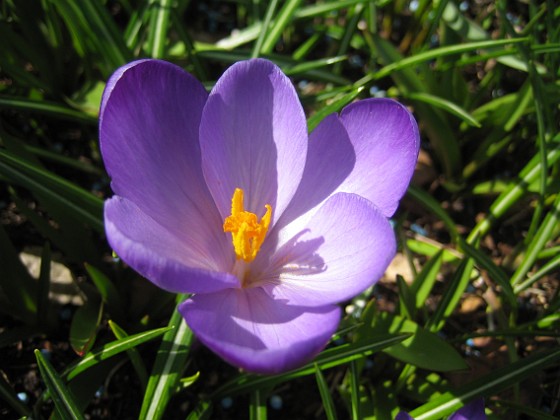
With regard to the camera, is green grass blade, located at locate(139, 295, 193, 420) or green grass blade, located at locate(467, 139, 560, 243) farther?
green grass blade, located at locate(467, 139, 560, 243)

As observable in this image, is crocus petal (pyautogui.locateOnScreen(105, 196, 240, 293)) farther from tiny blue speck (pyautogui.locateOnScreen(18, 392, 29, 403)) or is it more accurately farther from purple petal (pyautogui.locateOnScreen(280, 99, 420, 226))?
tiny blue speck (pyautogui.locateOnScreen(18, 392, 29, 403))

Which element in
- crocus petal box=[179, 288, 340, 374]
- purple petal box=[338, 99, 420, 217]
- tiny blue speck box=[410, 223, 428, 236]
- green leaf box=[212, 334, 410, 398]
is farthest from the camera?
tiny blue speck box=[410, 223, 428, 236]

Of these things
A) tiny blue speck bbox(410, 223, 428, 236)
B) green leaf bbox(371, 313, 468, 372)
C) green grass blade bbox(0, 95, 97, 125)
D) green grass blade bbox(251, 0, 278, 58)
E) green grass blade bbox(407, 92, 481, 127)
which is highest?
green grass blade bbox(251, 0, 278, 58)

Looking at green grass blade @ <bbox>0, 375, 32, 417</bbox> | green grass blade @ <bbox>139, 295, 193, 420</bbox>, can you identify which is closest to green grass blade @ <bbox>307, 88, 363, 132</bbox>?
green grass blade @ <bbox>139, 295, 193, 420</bbox>

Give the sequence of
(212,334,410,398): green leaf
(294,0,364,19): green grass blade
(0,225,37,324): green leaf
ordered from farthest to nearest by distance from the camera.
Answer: (294,0,364,19): green grass blade → (0,225,37,324): green leaf → (212,334,410,398): green leaf

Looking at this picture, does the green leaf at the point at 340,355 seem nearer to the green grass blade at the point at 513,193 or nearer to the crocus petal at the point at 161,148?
the crocus petal at the point at 161,148

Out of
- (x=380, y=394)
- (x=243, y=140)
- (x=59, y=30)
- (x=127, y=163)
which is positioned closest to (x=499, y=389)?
(x=380, y=394)

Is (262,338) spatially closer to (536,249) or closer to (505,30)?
(536,249)
